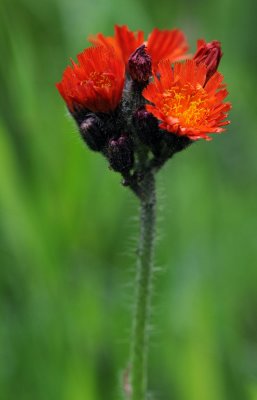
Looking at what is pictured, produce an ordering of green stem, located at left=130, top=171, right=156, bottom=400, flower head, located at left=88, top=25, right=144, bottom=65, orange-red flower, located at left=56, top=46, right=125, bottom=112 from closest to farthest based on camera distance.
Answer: orange-red flower, located at left=56, top=46, right=125, bottom=112
green stem, located at left=130, top=171, right=156, bottom=400
flower head, located at left=88, top=25, right=144, bottom=65

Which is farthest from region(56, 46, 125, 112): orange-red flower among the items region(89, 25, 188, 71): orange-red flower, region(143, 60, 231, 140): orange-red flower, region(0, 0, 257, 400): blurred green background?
region(0, 0, 257, 400): blurred green background

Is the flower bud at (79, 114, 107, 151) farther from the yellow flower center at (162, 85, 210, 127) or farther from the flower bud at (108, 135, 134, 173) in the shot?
the yellow flower center at (162, 85, 210, 127)

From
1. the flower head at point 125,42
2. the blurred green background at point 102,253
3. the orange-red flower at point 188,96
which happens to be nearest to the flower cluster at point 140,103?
the orange-red flower at point 188,96

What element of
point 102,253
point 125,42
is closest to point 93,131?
point 125,42

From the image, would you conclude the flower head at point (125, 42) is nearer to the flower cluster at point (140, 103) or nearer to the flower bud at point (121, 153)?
the flower cluster at point (140, 103)

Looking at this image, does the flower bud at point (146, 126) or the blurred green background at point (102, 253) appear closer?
the flower bud at point (146, 126)

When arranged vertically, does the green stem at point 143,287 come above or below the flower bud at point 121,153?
below
